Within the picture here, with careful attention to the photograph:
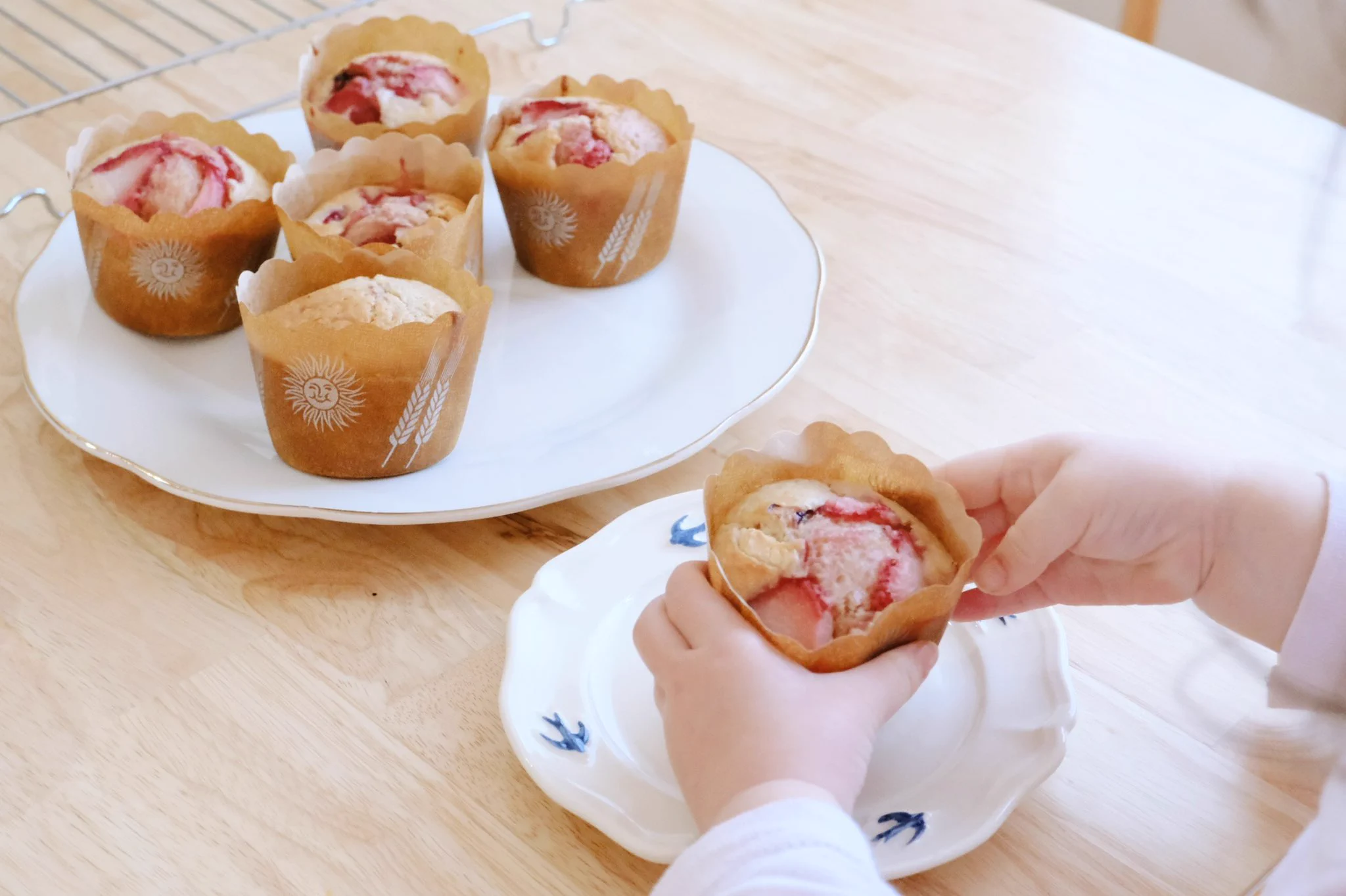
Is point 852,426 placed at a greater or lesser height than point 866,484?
lesser

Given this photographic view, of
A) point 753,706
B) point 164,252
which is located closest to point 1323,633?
point 753,706

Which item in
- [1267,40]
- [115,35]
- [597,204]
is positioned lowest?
[115,35]

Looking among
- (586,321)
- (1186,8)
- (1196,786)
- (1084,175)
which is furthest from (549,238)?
(1186,8)

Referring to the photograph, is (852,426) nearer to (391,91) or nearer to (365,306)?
(365,306)

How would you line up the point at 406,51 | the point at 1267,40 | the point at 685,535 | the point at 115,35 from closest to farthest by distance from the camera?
1. the point at 1267,40
2. the point at 685,535
3. the point at 406,51
4. the point at 115,35

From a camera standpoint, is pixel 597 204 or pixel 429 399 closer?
pixel 429 399

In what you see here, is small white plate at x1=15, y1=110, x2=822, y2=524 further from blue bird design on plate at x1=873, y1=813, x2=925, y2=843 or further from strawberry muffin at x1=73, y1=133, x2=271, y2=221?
blue bird design on plate at x1=873, y1=813, x2=925, y2=843

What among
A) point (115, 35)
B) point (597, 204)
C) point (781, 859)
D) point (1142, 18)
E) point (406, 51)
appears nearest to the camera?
point (781, 859)
